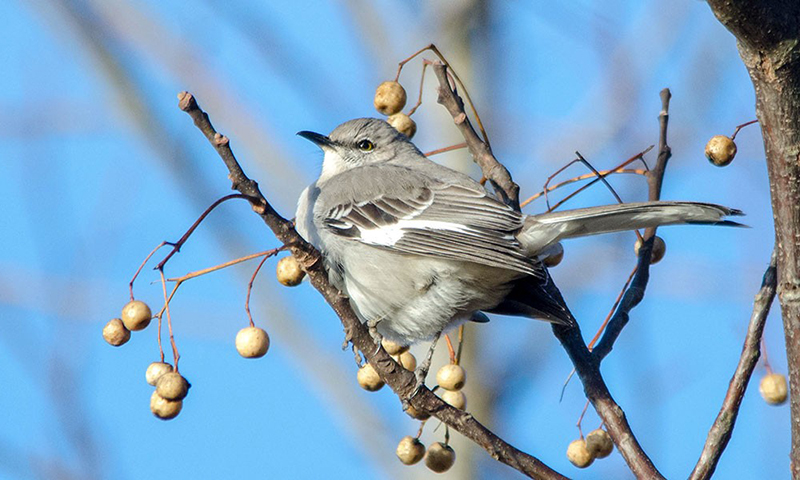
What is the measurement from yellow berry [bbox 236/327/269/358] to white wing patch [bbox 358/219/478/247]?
0.82 m

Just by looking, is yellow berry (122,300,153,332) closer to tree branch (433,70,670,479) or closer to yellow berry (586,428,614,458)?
tree branch (433,70,670,479)

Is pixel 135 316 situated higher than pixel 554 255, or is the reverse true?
pixel 554 255

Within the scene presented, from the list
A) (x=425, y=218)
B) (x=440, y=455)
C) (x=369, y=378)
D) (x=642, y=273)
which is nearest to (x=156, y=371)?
(x=369, y=378)

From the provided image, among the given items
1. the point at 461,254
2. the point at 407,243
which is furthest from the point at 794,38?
the point at 407,243

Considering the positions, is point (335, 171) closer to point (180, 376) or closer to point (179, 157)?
point (180, 376)

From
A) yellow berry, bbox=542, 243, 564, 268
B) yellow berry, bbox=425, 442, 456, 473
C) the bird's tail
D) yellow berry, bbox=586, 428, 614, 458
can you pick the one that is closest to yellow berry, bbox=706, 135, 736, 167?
the bird's tail

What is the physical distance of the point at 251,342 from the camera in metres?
2.76

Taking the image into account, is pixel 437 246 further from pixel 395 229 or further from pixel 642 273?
pixel 642 273

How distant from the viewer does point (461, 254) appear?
3184mm

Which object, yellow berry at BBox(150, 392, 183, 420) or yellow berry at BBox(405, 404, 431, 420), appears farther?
yellow berry at BBox(405, 404, 431, 420)

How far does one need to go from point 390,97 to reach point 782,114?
5.39ft

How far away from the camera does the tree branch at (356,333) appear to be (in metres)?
2.15

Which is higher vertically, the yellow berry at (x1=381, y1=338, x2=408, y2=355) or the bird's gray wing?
the bird's gray wing

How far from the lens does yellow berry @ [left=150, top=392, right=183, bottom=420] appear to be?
2.60m
